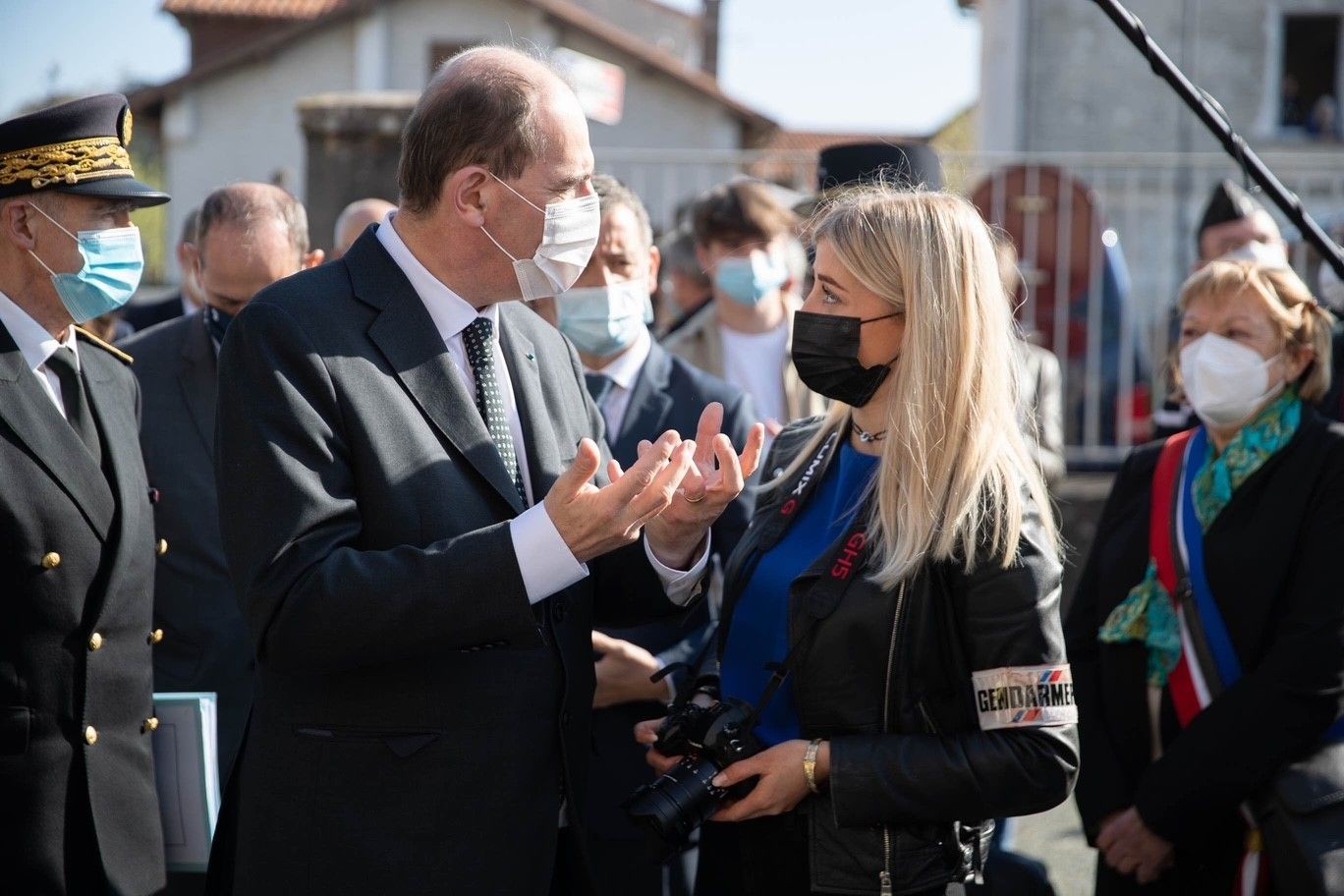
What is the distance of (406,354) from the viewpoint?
243cm

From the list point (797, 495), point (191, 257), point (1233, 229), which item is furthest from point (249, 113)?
point (797, 495)

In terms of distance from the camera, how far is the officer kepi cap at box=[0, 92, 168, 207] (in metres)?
3.07

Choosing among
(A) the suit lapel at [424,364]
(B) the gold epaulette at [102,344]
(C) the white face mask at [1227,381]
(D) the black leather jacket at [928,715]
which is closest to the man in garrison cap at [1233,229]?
(C) the white face mask at [1227,381]

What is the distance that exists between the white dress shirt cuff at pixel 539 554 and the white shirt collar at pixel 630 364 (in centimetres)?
173

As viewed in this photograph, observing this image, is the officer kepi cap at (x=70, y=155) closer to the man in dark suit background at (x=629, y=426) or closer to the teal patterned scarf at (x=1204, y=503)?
the man in dark suit background at (x=629, y=426)

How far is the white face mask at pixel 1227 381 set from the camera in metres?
3.71

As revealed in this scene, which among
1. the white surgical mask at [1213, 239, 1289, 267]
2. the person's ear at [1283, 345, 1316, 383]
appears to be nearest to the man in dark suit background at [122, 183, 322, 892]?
the person's ear at [1283, 345, 1316, 383]

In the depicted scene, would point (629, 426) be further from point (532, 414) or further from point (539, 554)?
point (539, 554)

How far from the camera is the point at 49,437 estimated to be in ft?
9.61

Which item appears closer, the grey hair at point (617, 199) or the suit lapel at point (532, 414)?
the suit lapel at point (532, 414)

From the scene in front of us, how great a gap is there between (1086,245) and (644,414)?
15.3ft

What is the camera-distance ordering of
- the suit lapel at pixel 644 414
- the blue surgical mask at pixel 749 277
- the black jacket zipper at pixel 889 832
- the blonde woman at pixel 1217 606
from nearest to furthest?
the black jacket zipper at pixel 889 832
the blonde woman at pixel 1217 606
the suit lapel at pixel 644 414
the blue surgical mask at pixel 749 277

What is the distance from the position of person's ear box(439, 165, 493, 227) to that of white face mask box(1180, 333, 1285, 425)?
215 centimetres

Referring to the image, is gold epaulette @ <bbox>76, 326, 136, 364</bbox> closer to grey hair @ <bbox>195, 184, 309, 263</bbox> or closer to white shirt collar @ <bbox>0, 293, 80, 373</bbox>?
white shirt collar @ <bbox>0, 293, 80, 373</bbox>
